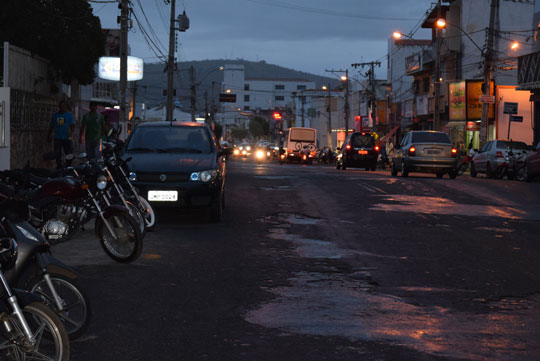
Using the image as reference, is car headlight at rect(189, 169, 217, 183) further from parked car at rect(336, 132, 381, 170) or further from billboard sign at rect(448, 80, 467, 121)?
billboard sign at rect(448, 80, 467, 121)

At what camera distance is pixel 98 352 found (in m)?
5.67

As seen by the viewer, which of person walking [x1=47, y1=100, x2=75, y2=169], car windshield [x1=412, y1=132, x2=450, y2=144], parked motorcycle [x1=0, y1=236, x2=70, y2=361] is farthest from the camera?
car windshield [x1=412, y1=132, x2=450, y2=144]

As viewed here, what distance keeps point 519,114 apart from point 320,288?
4425cm

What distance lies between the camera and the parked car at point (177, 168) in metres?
13.3

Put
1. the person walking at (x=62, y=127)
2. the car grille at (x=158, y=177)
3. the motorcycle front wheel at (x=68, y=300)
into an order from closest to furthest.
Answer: the motorcycle front wheel at (x=68, y=300), the car grille at (x=158, y=177), the person walking at (x=62, y=127)

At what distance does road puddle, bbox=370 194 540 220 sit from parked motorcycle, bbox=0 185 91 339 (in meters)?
10.8

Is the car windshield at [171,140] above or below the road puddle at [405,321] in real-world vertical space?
above

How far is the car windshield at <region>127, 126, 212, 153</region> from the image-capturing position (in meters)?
14.7

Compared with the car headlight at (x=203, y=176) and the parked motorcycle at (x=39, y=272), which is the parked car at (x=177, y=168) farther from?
the parked motorcycle at (x=39, y=272)

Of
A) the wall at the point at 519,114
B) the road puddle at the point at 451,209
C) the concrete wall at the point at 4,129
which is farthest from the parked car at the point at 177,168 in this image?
the wall at the point at 519,114

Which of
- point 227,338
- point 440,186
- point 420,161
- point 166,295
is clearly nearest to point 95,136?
point 440,186

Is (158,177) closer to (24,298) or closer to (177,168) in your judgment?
(177,168)

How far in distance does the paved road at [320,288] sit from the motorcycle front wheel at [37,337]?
0.79 meters

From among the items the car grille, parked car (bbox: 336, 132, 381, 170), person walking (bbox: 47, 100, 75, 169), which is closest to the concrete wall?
person walking (bbox: 47, 100, 75, 169)
